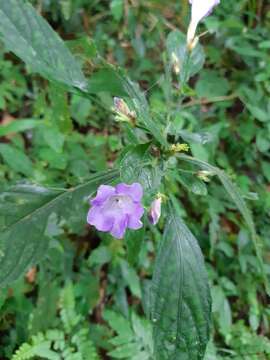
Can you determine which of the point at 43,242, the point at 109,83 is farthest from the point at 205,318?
the point at 109,83

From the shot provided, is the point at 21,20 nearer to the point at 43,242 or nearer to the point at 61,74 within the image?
the point at 61,74

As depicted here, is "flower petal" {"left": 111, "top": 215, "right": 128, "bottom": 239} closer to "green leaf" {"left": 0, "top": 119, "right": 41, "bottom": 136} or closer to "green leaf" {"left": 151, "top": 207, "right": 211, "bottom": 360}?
"green leaf" {"left": 151, "top": 207, "right": 211, "bottom": 360}

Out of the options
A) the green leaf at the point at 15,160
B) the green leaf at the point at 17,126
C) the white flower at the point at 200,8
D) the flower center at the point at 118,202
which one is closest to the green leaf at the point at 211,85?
the green leaf at the point at 17,126

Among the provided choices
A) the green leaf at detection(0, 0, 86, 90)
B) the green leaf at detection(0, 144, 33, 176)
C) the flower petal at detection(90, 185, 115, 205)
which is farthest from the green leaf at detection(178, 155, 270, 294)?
the green leaf at detection(0, 144, 33, 176)

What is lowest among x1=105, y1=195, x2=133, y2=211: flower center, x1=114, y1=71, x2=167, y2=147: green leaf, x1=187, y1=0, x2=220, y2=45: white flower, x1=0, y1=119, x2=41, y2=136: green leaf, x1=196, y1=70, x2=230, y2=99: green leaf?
x1=105, y1=195, x2=133, y2=211: flower center

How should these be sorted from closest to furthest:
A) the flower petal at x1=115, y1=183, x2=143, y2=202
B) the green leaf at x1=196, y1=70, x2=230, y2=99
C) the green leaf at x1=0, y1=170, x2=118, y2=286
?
1. the flower petal at x1=115, y1=183, x2=143, y2=202
2. the green leaf at x1=0, y1=170, x2=118, y2=286
3. the green leaf at x1=196, y1=70, x2=230, y2=99

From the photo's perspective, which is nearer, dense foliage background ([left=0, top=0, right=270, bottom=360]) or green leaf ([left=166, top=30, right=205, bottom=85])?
green leaf ([left=166, top=30, right=205, bottom=85])

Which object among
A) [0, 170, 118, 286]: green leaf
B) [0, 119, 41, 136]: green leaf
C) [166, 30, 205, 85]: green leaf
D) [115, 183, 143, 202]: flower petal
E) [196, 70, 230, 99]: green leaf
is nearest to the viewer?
[115, 183, 143, 202]: flower petal
